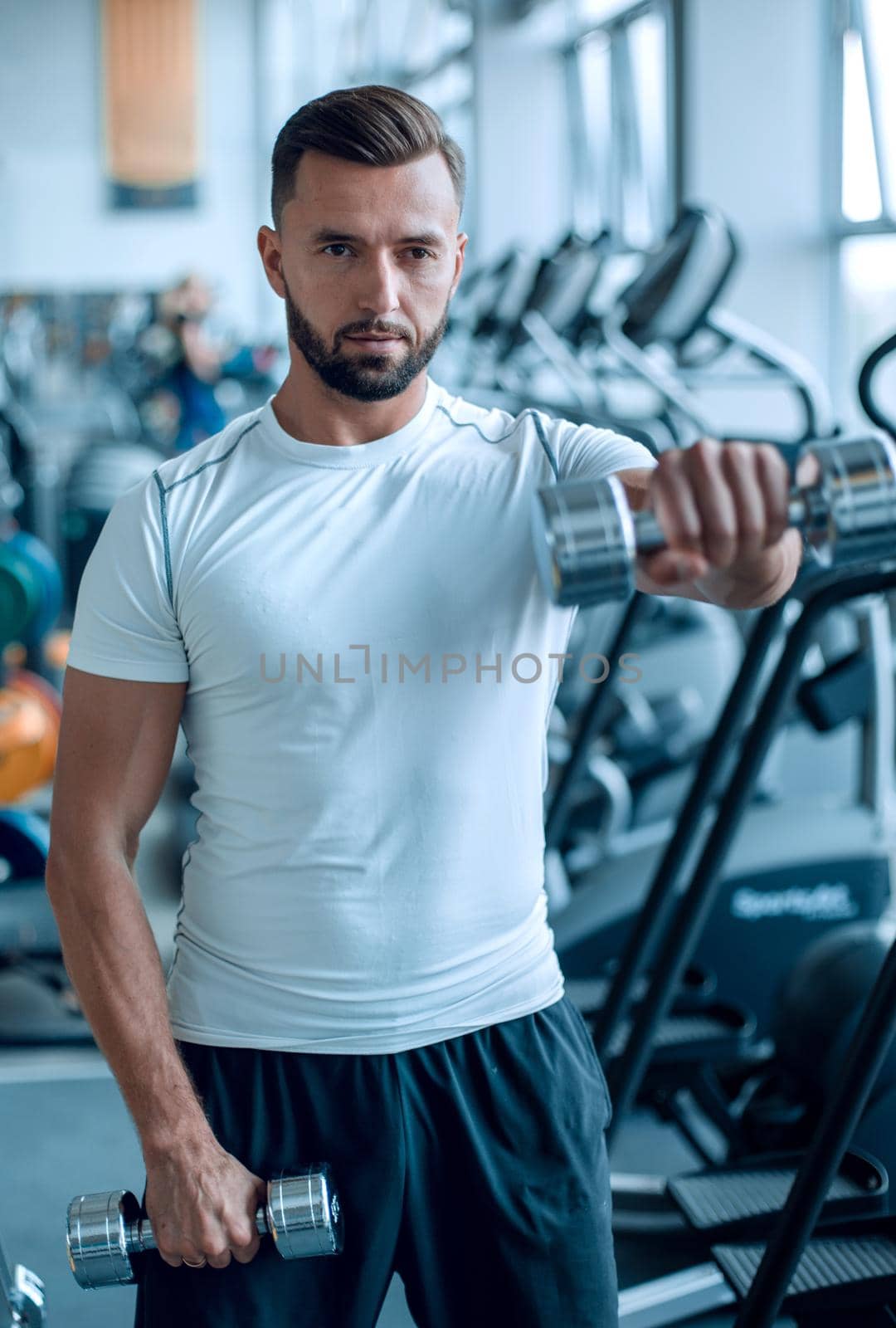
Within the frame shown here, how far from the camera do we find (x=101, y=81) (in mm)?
14500

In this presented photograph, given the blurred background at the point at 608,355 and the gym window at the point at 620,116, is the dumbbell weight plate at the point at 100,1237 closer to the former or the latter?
the blurred background at the point at 608,355

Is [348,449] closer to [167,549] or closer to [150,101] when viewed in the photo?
[167,549]

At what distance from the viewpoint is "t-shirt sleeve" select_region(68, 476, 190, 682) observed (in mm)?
1248

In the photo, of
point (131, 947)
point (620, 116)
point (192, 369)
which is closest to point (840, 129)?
point (620, 116)

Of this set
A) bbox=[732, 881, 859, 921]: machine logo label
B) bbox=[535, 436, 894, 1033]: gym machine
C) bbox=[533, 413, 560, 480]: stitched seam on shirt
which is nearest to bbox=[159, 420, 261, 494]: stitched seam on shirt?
bbox=[533, 413, 560, 480]: stitched seam on shirt

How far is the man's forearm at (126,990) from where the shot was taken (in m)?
1.23

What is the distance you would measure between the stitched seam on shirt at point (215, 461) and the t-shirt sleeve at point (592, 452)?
28 centimetres

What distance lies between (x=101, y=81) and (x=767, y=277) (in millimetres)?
11407

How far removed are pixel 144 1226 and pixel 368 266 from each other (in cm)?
83

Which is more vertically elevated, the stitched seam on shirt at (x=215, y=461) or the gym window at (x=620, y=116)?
the gym window at (x=620, y=116)

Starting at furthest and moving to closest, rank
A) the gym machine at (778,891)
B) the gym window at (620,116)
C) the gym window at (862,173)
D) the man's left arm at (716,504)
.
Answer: the gym window at (620,116) < the gym window at (862,173) < the gym machine at (778,891) < the man's left arm at (716,504)

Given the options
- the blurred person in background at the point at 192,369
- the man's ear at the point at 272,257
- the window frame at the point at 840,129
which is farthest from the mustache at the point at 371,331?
the blurred person in background at the point at 192,369

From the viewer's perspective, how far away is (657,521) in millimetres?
938

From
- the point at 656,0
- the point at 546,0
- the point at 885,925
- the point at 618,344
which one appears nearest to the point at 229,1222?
the point at 885,925
